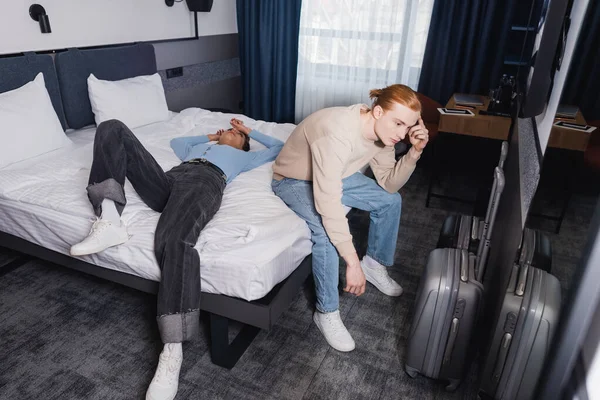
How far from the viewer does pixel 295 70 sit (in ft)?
14.1

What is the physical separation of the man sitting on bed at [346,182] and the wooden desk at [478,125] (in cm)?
103

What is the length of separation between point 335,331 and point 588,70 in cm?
136

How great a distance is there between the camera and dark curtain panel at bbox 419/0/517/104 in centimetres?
340

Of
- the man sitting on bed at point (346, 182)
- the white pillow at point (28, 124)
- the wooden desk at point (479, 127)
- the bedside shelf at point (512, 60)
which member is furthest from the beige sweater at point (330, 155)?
the bedside shelf at point (512, 60)

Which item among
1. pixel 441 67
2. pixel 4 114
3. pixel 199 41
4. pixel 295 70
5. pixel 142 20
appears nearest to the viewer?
pixel 4 114

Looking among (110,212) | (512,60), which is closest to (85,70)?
(110,212)

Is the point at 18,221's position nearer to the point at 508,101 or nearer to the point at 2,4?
the point at 2,4

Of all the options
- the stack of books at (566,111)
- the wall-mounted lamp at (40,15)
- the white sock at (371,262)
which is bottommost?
the white sock at (371,262)

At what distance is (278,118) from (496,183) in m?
3.12

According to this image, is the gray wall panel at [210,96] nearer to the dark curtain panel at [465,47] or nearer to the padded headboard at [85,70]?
the padded headboard at [85,70]

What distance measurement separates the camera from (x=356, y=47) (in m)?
3.99

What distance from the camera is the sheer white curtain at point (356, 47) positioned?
3762mm

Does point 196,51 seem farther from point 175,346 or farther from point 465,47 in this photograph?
point 175,346

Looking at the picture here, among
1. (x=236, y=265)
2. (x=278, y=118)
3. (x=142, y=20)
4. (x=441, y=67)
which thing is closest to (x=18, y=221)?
(x=236, y=265)
